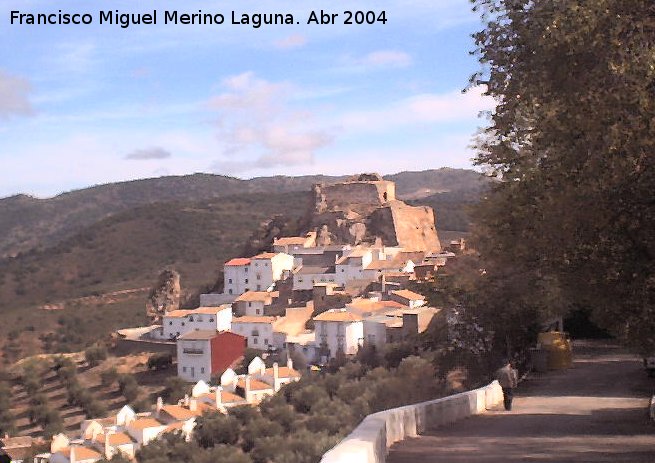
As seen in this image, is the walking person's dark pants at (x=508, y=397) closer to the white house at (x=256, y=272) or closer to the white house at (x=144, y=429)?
the white house at (x=144, y=429)

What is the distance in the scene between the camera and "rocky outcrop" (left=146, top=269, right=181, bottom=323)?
67062mm

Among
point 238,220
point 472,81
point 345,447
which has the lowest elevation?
point 345,447

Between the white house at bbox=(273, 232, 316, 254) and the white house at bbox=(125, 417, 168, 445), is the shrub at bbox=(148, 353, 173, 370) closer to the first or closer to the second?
the white house at bbox=(125, 417, 168, 445)

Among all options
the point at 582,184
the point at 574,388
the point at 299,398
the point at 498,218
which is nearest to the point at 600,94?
the point at 582,184

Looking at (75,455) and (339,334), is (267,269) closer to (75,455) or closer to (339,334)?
(339,334)

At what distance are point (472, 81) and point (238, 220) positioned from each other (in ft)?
377

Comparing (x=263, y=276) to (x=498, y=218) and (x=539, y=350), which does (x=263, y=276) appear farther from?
(x=498, y=218)

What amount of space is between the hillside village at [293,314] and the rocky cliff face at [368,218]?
0.11 m

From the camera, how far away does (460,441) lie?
10.1 metres

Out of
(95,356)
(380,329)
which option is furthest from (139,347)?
(380,329)

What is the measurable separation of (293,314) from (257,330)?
2605 millimetres

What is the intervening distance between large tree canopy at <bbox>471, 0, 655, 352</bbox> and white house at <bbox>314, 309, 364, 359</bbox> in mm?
33780

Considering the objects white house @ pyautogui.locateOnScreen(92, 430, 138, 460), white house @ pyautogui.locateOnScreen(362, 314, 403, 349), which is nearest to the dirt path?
white house @ pyautogui.locateOnScreen(92, 430, 138, 460)

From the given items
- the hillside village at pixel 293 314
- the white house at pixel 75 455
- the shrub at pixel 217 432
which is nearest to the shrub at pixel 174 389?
the hillside village at pixel 293 314
